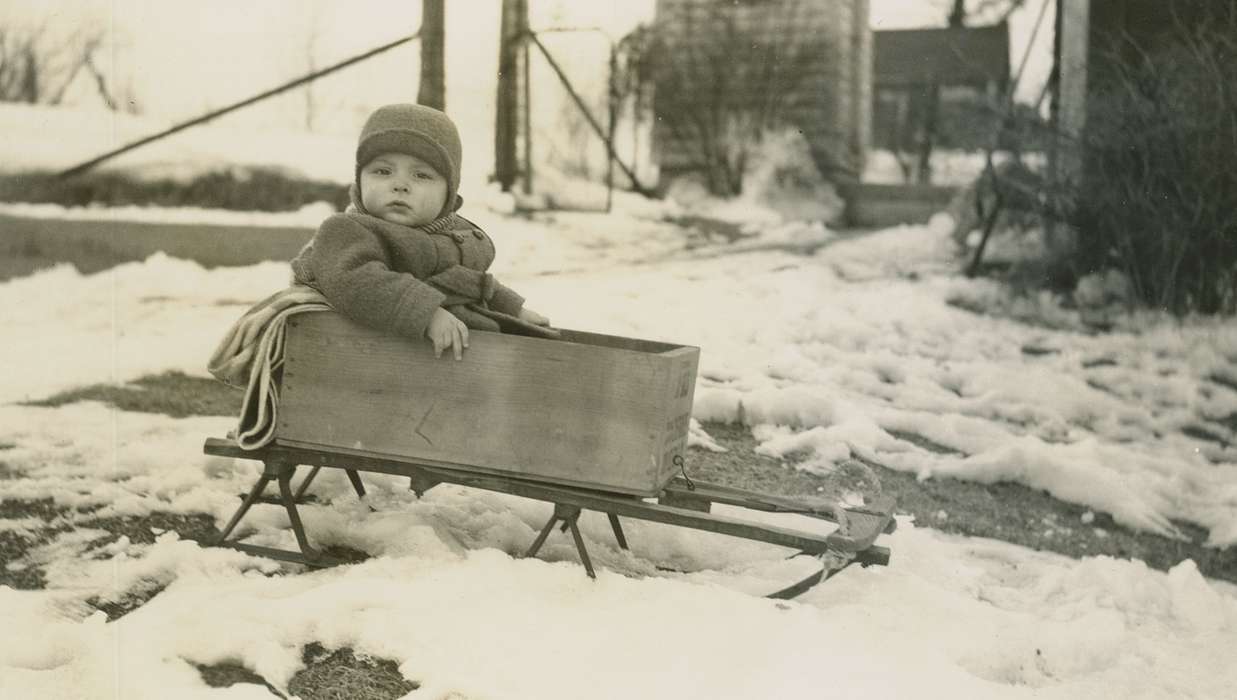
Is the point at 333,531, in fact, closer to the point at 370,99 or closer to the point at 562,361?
the point at 562,361

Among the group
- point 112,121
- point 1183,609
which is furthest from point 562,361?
point 112,121

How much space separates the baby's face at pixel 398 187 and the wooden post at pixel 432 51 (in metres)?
2.43

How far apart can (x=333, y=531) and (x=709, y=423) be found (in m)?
1.74

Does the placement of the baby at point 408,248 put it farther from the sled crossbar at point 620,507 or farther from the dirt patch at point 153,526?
the dirt patch at point 153,526

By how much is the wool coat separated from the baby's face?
0.04m

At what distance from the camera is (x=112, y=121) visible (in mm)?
4574

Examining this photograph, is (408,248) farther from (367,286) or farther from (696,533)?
(696,533)

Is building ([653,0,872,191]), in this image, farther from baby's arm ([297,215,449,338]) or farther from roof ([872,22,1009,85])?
baby's arm ([297,215,449,338])

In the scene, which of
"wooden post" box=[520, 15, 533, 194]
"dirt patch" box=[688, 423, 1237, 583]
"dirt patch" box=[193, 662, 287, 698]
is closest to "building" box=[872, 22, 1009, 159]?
"wooden post" box=[520, 15, 533, 194]

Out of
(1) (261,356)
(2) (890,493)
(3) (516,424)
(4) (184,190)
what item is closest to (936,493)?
(2) (890,493)

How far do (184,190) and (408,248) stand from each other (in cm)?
288

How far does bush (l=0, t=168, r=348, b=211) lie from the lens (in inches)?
172

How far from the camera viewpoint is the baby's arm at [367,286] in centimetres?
224

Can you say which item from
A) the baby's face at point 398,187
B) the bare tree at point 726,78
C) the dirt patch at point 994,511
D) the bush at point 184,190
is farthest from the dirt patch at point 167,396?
the bare tree at point 726,78
